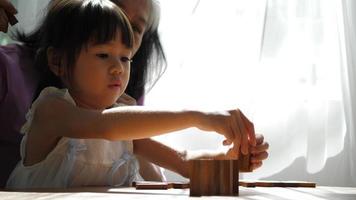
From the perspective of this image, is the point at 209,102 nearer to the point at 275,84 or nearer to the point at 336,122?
the point at 275,84

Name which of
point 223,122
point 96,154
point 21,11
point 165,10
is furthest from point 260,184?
point 21,11

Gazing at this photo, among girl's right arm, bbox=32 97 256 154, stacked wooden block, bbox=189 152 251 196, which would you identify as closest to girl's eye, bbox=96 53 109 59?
girl's right arm, bbox=32 97 256 154

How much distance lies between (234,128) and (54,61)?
1.66ft

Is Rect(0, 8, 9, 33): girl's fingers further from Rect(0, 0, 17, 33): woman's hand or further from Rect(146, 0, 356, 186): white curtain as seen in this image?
Rect(146, 0, 356, 186): white curtain

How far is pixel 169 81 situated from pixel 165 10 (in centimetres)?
20

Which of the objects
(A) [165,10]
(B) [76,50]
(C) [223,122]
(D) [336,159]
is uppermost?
(A) [165,10]

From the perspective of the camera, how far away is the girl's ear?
1107mm

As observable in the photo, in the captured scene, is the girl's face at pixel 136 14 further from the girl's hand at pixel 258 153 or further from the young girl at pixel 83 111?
the girl's hand at pixel 258 153

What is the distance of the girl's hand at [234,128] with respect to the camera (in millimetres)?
738

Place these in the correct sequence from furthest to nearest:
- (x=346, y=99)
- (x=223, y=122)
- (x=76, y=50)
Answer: (x=346, y=99), (x=76, y=50), (x=223, y=122)

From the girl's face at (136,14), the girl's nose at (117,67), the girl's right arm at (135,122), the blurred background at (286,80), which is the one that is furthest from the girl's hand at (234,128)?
the blurred background at (286,80)

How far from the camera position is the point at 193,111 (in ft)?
2.68

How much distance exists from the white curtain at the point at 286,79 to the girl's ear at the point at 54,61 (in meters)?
0.45

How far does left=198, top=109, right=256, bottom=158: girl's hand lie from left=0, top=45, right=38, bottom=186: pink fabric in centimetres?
61
